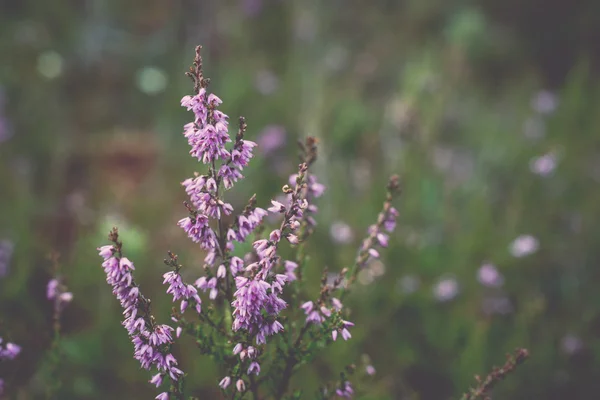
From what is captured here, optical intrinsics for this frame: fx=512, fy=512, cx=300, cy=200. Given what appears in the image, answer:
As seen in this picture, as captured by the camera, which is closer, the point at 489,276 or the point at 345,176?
the point at 489,276

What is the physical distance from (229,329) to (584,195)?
3514 millimetres

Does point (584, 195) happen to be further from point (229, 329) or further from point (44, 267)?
point (44, 267)

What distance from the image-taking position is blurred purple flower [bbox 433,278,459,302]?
318 cm

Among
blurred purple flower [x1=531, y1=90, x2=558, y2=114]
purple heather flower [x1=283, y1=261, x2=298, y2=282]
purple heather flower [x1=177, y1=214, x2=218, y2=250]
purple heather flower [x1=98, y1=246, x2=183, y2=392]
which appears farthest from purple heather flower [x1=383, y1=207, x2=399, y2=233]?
blurred purple flower [x1=531, y1=90, x2=558, y2=114]

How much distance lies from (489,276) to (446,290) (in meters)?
0.27

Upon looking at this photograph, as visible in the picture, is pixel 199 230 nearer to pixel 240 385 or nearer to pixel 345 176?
pixel 240 385

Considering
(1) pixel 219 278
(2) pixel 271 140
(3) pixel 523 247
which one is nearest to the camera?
(1) pixel 219 278

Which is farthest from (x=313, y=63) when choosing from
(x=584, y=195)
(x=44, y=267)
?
(x=44, y=267)

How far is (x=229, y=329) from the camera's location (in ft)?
5.58

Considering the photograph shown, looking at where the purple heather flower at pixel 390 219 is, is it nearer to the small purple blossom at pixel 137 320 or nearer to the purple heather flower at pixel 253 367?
the purple heather flower at pixel 253 367

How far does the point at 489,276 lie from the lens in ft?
10.2

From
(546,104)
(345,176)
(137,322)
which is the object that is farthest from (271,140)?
(137,322)

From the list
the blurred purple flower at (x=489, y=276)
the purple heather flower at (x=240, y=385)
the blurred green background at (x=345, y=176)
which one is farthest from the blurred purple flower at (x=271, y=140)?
the purple heather flower at (x=240, y=385)

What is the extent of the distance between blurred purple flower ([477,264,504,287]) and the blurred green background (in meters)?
0.02
